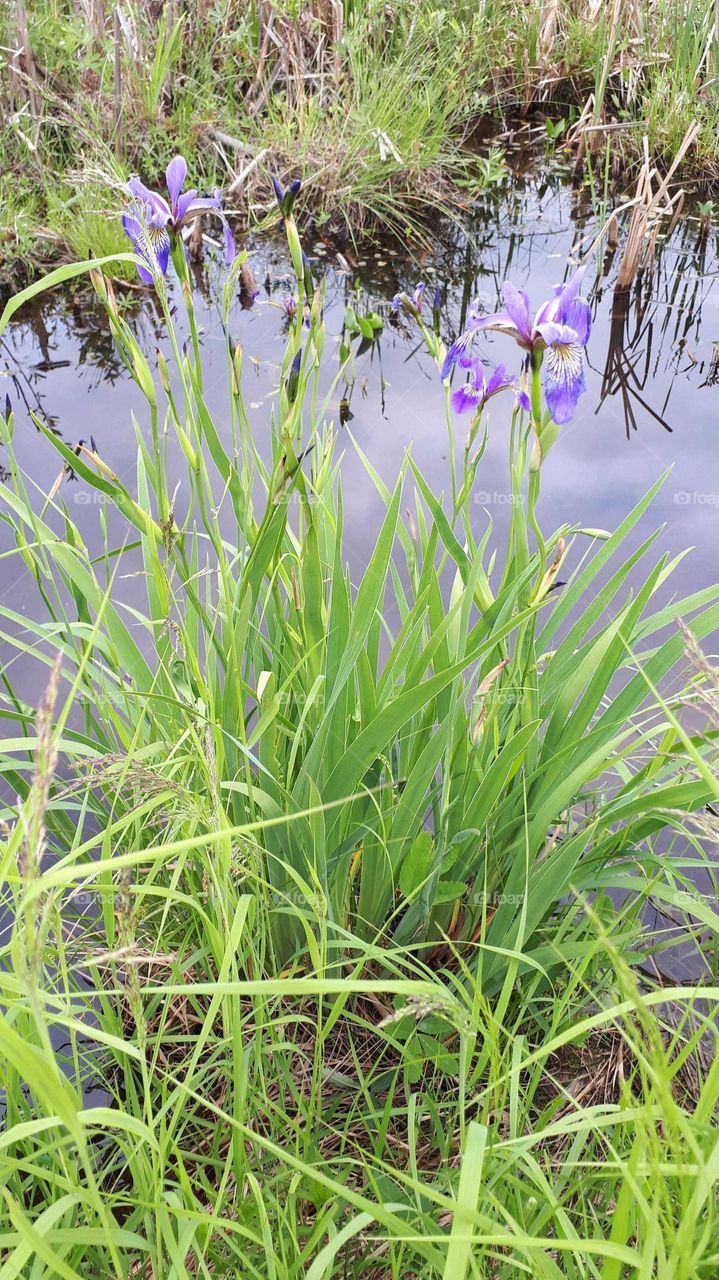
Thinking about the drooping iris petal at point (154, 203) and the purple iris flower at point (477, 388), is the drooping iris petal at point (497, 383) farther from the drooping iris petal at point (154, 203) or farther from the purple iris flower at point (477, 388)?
the drooping iris petal at point (154, 203)

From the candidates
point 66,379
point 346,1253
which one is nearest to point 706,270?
point 66,379

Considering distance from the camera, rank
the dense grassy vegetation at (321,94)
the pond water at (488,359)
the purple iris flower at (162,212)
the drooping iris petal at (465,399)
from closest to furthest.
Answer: the purple iris flower at (162,212) < the drooping iris petal at (465,399) < the pond water at (488,359) < the dense grassy vegetation at (321,94)

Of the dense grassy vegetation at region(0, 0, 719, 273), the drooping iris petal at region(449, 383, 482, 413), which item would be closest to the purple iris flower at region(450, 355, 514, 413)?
the drooping iris petal at region(449, 383, 482, 413)

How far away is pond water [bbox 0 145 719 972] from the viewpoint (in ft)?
9.34

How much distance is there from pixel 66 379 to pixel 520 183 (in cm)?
294

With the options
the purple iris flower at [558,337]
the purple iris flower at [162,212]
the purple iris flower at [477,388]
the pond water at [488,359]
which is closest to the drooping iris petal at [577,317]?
the purple iris flower at [558,337]

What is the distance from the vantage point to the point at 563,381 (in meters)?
1.16

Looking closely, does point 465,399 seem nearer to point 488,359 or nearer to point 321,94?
point 488,359

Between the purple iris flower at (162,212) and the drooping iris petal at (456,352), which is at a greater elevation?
the purple iris flower at (162,212)

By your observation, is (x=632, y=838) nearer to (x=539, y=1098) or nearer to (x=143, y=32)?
(x=539, y=1098)

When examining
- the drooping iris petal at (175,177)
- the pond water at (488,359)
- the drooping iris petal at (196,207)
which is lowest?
the pond water at (488,359)

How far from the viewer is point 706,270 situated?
4.17m

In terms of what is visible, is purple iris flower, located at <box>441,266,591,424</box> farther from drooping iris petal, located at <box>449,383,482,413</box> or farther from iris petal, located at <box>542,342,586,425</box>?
drooping iris petal, located at <box>449,383,482,413</box>

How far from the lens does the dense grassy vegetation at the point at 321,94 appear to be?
13.5 ft
